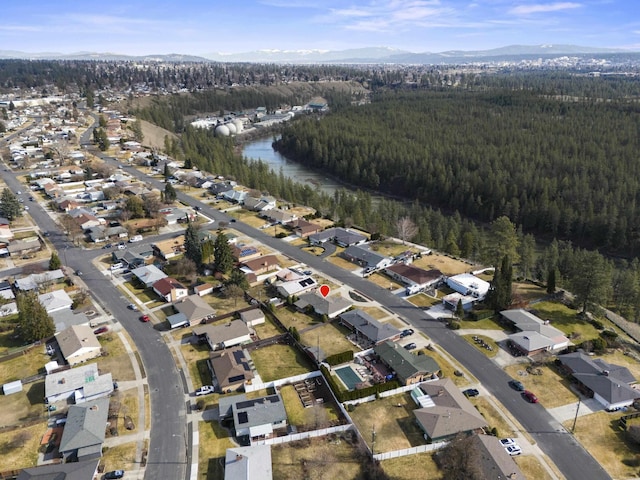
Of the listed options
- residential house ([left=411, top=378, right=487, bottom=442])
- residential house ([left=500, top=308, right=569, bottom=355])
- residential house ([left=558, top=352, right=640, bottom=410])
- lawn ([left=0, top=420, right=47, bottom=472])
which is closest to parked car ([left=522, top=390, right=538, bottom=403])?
residential house ([left=558, top=352, right=640, bottom=410])

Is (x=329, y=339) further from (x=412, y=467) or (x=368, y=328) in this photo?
(x=412, y=467)

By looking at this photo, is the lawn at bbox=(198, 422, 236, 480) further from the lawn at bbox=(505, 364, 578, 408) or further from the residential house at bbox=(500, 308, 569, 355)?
the residential house at bbox=(500, 308, 569, 355)

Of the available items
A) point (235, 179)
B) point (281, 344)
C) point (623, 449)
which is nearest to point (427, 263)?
point (281, 344)

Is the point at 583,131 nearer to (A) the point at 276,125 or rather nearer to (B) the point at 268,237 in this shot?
(B) the point at 268,237

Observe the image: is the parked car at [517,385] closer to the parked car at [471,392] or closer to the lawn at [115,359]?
the parked car at [471,392]

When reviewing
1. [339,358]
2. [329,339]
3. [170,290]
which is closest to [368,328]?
[329,339]

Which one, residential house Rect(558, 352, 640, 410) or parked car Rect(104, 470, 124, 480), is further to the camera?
residential house Rect(558, 352, 640, 410)
